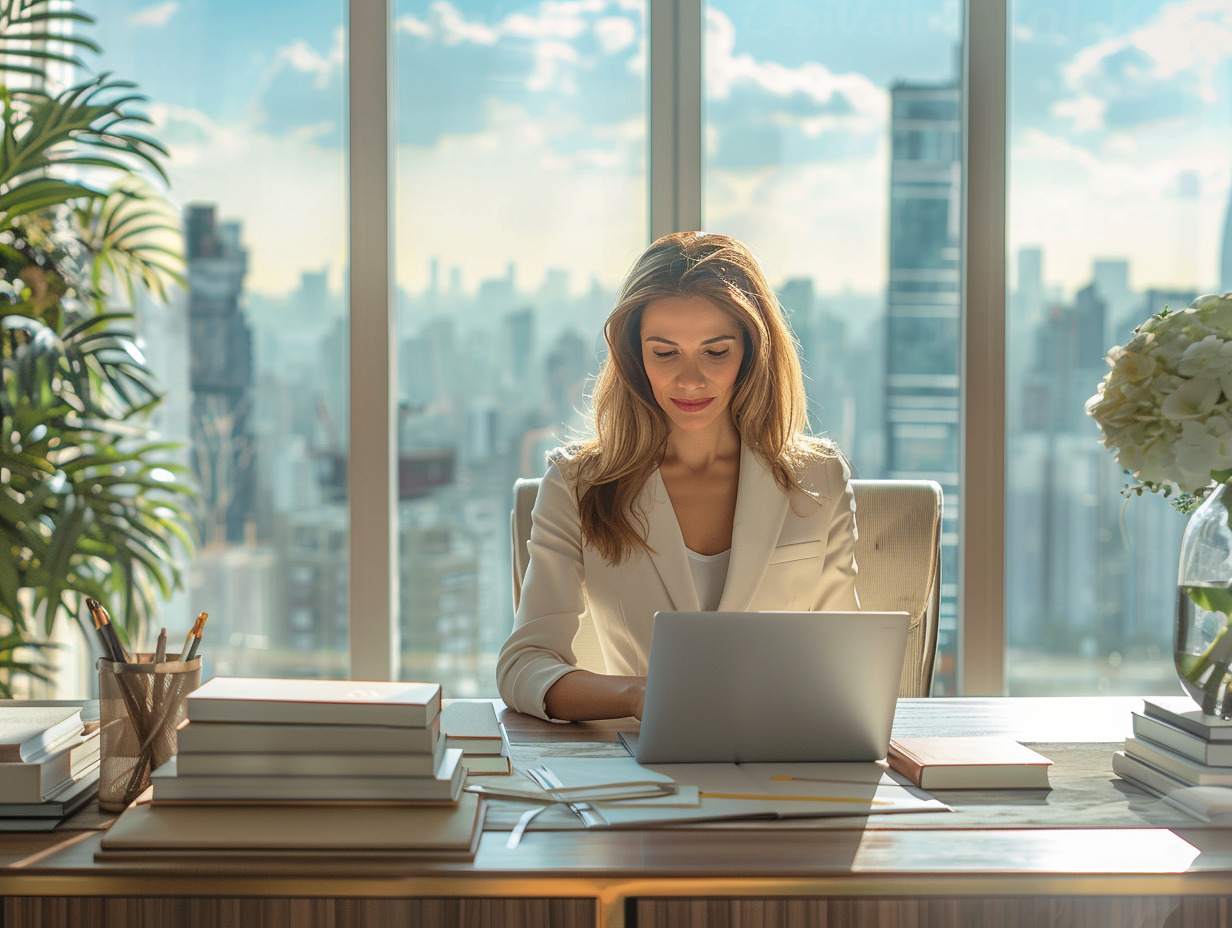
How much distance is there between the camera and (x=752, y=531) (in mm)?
1773

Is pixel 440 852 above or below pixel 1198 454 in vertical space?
below

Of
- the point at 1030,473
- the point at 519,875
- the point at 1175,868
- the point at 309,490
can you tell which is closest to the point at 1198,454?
the point at 1175,868

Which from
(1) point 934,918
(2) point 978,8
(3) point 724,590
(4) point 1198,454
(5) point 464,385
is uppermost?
(2) point 978,8

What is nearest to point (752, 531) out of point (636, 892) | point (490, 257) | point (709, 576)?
point (709, 576)

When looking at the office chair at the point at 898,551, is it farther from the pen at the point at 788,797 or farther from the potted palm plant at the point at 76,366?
the potted palm plant at the point at 76,366

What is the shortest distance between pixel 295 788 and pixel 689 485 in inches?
42.0

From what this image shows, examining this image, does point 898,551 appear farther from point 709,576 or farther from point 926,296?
point 926,296

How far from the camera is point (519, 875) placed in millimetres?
853

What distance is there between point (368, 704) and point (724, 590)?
2.93ft

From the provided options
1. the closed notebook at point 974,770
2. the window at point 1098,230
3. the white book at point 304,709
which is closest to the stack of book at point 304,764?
the white book at point 304,709

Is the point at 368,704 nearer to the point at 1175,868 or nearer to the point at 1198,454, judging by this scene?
the point at 1175,868

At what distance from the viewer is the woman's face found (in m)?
1.75

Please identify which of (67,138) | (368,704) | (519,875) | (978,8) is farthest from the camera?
(978,8)

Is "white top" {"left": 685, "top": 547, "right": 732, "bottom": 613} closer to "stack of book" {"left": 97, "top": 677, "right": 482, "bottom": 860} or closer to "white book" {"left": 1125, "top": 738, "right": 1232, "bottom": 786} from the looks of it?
"white book" {"left": 1125, "top": 738, "right": 1232, "bottom": 786}
